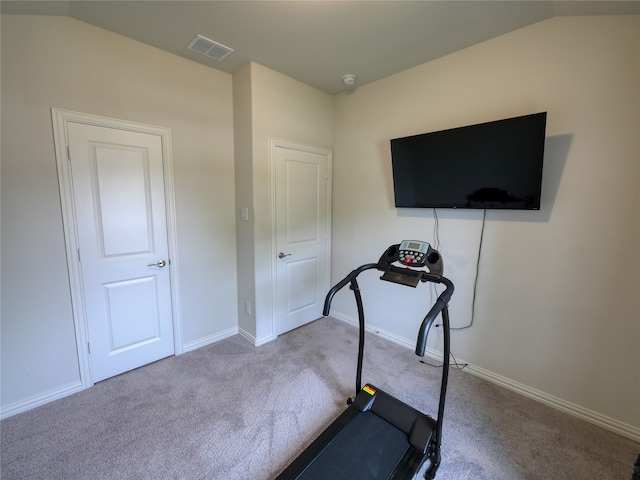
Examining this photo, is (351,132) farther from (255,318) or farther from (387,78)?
(255,318)

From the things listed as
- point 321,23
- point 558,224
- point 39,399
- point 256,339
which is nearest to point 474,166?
point 558,224

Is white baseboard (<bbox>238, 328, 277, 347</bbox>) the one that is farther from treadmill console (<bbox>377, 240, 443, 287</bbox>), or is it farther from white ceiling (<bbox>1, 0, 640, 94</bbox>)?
white ceiling (<bbox>1, 0, 640, 94</bbox>)

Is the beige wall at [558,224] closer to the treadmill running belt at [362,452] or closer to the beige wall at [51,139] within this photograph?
the treadmill running belt at [362,452]

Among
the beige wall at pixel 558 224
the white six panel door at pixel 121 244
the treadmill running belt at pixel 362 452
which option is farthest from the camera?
the white six panel door at pixel 121 244

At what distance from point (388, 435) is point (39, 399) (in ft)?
8.01

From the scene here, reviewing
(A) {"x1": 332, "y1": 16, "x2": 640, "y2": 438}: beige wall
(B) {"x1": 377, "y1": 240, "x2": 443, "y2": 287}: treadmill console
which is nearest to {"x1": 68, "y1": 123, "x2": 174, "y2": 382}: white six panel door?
(B) {"x1": 377, "y1": 240, "x2": 443, "y2": 287}: treadmill console

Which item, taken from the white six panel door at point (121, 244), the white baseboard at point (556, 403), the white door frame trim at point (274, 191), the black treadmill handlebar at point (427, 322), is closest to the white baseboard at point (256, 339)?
the white door frame trim at point (274, 191)

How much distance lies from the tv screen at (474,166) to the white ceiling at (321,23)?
0.69 meters

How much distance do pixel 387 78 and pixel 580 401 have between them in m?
3.09

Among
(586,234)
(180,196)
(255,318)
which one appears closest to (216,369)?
(255,318)

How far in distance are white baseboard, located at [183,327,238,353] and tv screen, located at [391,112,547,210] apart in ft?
7.33

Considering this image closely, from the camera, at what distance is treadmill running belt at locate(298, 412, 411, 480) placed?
1.43 metres

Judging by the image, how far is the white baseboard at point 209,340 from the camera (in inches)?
109

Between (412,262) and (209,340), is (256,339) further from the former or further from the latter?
(412,262)
